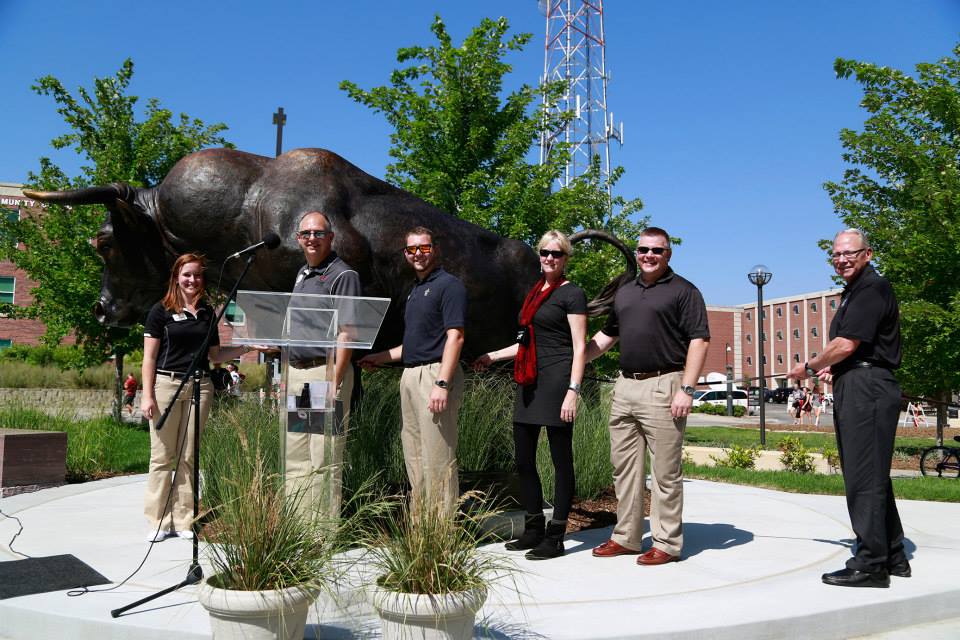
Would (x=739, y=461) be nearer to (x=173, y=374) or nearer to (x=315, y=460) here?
Answer: (x=173, y=374)

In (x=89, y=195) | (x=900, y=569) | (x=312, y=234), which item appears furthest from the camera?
(x=89, y=195)

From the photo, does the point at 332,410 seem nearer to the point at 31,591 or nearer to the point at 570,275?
the point at 31,591

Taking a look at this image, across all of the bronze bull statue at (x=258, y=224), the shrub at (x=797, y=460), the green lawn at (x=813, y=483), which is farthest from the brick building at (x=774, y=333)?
the bronze bull statue at (x=258, y=224)

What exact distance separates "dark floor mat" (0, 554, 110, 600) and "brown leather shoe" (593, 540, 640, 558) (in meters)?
2.89

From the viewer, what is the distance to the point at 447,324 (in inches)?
177

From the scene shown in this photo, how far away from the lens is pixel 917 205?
13.9 metres

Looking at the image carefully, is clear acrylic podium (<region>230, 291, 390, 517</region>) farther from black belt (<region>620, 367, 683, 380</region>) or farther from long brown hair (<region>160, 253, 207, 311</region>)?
black belt (<region>620, 367, 683, 380</region>)

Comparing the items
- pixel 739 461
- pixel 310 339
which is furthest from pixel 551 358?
pixel 739 461

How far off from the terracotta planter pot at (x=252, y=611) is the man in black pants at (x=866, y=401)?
3.00 m

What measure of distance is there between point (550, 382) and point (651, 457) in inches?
31.7

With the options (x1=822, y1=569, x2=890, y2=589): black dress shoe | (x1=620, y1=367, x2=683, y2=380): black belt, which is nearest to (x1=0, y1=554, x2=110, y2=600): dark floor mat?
(x1=620, y1=367, x2=683, y2=380): black belt

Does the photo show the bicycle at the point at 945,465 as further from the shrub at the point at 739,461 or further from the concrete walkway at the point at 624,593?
the concrete walkway at the point at 624,593

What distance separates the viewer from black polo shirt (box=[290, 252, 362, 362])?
13.5 feet

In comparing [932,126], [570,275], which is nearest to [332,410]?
[570,275]
